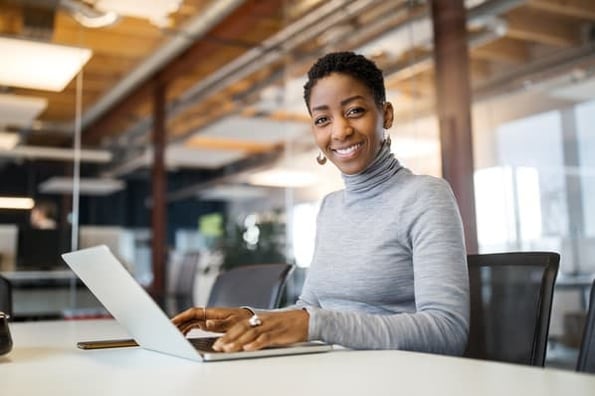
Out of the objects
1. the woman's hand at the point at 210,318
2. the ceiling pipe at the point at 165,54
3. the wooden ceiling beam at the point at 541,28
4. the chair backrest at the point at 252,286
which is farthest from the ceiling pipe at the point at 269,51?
the woman's hand at the point at 210,318

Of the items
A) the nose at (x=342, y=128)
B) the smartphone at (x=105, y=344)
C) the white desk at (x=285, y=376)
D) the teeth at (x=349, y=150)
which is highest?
the nose at (x=342, y=128)

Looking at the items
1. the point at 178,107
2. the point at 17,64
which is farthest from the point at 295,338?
the point at 178,107

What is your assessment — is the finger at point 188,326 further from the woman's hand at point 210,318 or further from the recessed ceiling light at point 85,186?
the recessed ceiling light at point 85,186

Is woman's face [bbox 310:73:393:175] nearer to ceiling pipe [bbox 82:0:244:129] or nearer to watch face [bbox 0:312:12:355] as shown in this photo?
watch face [bbox 0:312:12:355]

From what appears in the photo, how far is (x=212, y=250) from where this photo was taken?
6441 millimetres

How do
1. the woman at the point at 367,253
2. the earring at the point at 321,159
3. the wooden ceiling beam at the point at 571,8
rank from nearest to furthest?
1. the woman at the point at 367,253
2. the earring at the point at 321,159
3. the wooden ceiling beam at the point at 571,8

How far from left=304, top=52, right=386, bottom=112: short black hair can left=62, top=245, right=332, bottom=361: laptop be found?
23.8 inches

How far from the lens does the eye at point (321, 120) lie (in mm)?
1453

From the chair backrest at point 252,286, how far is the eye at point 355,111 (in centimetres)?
51

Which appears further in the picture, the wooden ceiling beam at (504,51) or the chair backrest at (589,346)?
the wooden ceiling beam at (504,51)

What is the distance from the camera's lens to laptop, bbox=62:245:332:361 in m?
0.94

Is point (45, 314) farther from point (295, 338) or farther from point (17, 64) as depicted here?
point (295, 338)

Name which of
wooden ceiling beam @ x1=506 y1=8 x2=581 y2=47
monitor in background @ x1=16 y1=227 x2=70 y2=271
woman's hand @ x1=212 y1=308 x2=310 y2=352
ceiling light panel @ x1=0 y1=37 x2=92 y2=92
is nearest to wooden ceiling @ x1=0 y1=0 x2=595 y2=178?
wooden ceiling beam @ x1=506 y1=8 x2=581 y2=47

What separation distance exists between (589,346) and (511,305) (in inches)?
10.4
